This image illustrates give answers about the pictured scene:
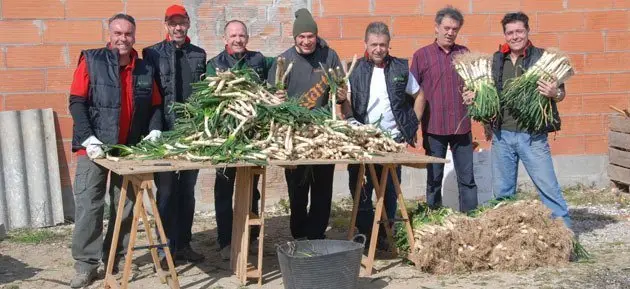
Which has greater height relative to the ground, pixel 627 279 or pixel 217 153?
pixel 217 153

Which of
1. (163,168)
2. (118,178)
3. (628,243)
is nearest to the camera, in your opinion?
(163,168)

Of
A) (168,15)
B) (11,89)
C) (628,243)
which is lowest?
(628,243)

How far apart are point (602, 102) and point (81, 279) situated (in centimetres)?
639

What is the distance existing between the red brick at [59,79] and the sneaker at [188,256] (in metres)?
2.61

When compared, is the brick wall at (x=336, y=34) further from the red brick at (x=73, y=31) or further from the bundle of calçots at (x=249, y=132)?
the bundle of calçots at (x=249, y=132)

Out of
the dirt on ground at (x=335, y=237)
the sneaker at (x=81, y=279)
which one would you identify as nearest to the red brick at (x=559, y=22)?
the dirt on ground at (x=335, y=237)

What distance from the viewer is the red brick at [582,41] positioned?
10.4 metres

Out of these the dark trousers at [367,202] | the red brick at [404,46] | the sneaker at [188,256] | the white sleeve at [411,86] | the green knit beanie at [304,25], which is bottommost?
the sneaker at [188,256]

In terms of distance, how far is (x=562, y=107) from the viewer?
1047 cm

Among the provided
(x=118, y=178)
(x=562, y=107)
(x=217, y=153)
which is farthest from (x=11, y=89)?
(x=562, y=107)

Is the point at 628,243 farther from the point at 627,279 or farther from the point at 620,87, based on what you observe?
the point at 620,87

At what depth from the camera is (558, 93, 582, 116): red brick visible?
34.4 ft

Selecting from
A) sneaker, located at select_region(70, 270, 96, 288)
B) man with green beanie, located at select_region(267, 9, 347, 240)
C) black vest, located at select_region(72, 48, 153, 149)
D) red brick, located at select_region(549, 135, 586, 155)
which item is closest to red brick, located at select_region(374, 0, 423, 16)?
red brick, located at select_region(549, 135, 586, 155)

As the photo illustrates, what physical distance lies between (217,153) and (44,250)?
2.71m
